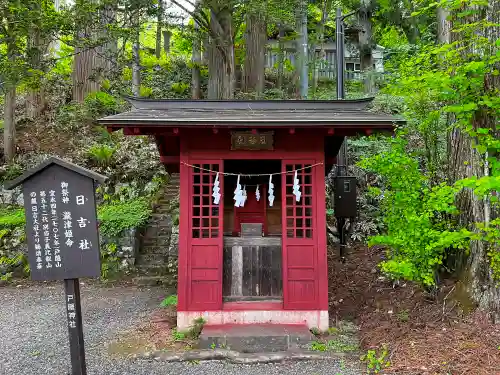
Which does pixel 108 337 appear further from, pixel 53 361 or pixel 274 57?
pixel 274 57

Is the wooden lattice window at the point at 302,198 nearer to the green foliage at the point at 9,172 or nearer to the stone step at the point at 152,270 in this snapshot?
the stone step at the point at 152,270

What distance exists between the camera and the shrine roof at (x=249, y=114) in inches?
208

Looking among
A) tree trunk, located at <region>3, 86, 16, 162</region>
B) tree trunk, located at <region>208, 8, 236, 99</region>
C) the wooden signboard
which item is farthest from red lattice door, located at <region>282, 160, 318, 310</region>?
tree trunk, located at <region>3, 86, 16, 162</region>

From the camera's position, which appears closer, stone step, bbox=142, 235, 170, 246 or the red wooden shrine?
the red wooden shrine

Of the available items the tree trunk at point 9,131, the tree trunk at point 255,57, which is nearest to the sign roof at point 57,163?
the tree trunk at point 9,131

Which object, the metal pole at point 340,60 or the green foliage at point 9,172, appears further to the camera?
the green foliage at point 9,172

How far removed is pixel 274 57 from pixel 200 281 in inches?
672

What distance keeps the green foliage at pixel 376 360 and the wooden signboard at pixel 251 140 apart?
339 centimetres

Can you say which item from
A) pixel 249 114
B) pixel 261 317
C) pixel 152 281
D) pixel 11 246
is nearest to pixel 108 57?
pixel 11 246

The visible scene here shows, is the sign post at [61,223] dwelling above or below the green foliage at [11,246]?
above

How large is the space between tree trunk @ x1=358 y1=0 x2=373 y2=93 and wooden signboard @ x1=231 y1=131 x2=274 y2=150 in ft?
36.3

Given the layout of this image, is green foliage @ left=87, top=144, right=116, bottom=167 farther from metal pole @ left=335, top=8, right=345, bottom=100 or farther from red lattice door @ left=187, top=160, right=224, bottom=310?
metal pole @ left=335, top=8, right=345, bottom=100

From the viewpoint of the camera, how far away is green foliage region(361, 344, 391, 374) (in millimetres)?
4625

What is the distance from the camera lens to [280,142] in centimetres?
606
